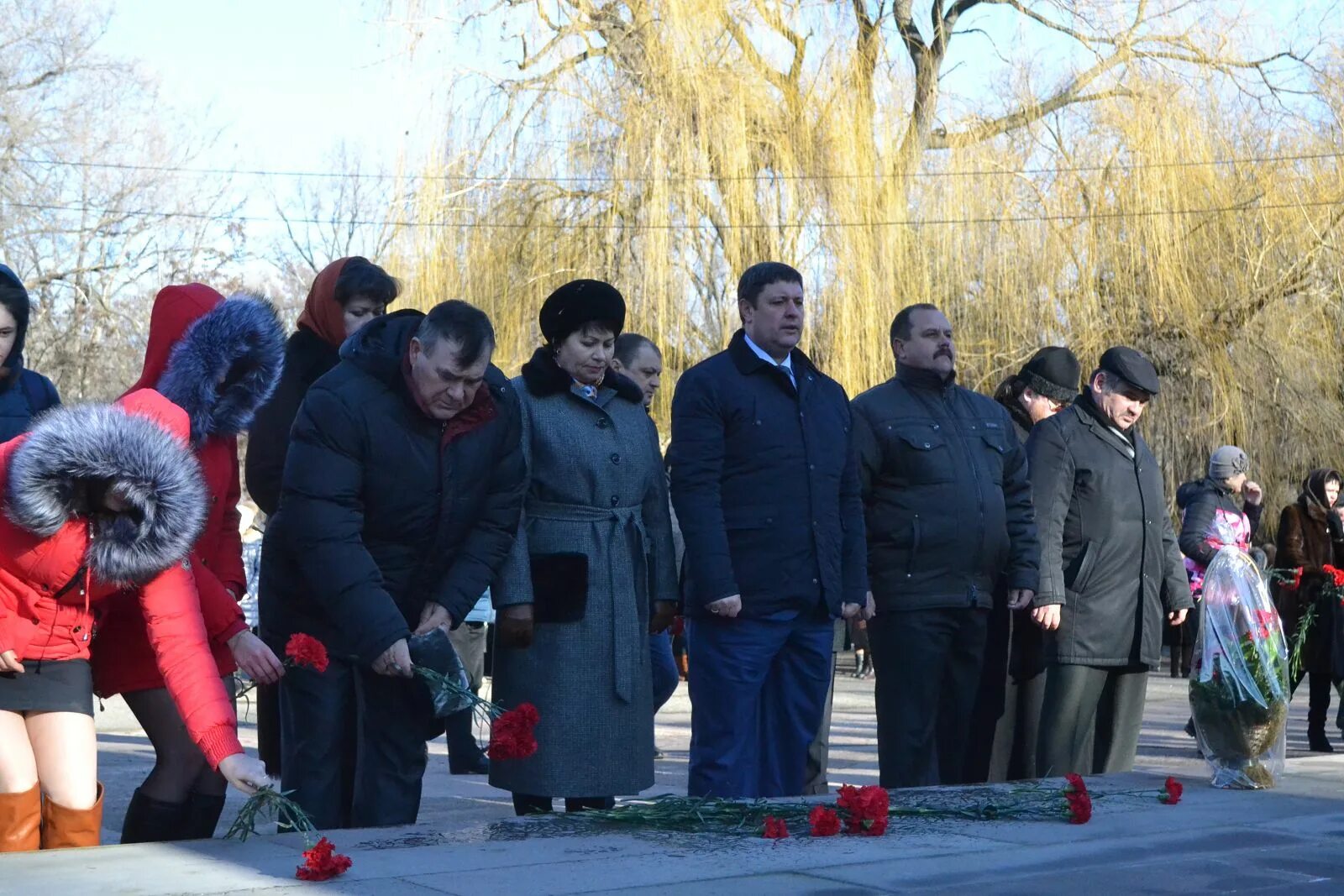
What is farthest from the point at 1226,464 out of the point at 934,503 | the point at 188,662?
the point at 188,662

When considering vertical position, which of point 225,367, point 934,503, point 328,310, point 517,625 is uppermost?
point 328,310

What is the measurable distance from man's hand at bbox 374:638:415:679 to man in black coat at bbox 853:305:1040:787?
246cm

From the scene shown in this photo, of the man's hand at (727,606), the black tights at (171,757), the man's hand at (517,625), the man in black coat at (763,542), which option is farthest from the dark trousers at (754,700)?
the black tights at (171,757)

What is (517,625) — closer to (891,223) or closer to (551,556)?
(551,556)

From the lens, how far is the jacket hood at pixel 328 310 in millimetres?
6590

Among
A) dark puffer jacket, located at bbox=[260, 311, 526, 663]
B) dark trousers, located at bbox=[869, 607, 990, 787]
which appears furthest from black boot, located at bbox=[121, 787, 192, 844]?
dark trousers, located at bbox=[869, 607, 990, 787]

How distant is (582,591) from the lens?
18.9ft

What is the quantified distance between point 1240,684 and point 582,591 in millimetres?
2504

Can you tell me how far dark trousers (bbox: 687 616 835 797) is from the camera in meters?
6.30

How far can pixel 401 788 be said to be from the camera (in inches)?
217

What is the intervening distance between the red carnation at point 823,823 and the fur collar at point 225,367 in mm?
2164

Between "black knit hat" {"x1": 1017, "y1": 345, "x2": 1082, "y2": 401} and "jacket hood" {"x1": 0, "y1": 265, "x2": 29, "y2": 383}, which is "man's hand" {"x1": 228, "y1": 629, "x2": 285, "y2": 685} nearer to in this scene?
"jacket hood" {"x1": 0, "y1": 265, "x2": 29, "y2": 383}

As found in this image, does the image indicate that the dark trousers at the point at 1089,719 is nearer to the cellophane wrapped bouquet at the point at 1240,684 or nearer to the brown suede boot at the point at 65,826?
the cellophane wrapped bouquet at the point at 1240,684

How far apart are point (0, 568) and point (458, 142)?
46.1ft
